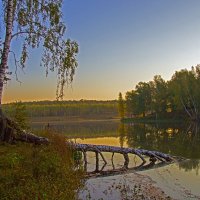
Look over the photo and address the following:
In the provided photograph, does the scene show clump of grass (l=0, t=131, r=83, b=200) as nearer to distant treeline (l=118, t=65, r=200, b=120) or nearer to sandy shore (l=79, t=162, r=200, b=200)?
sandy shore (l=79, t=162, r=200, b=200)

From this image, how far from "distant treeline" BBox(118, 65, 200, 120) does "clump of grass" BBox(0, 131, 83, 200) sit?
85526mm

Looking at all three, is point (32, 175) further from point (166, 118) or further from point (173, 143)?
point (166, 118)

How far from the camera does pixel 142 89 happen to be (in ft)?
417

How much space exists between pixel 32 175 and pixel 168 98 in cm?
10143

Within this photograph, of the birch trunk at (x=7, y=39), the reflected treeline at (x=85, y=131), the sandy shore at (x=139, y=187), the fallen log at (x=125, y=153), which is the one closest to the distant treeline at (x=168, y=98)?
the reflected treeline at (x=85, y=131)

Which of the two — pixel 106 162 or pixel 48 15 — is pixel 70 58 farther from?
pixel 106 162

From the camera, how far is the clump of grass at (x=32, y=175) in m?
9.80

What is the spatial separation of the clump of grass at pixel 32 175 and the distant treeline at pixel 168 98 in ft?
281

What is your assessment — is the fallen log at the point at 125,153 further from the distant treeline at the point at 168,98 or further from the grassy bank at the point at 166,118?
the grassy bank at the point at 166,118

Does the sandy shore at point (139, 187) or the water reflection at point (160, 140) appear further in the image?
the water reflection at point (160, 140)

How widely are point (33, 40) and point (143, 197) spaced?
25.0 ft

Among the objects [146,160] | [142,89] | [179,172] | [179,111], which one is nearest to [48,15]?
[179,172]

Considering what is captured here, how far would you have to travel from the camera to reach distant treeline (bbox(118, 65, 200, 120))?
9688 cm

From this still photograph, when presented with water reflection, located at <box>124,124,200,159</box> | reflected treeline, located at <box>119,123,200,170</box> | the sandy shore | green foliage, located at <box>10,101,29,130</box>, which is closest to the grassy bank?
reflected treeline, located at <box>119,123,200,170</box>
